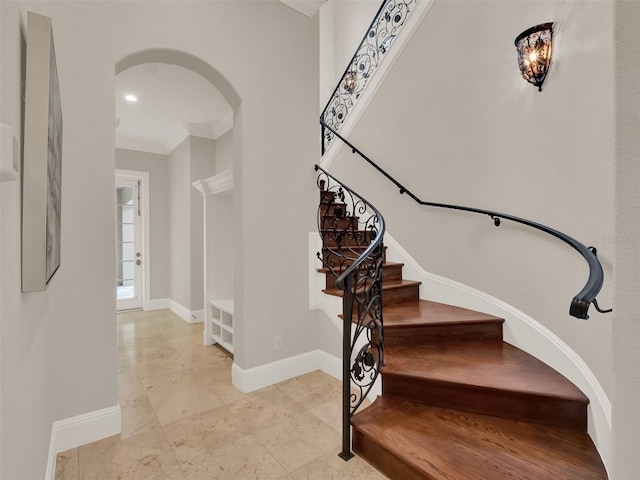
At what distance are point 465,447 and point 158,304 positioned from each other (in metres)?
5.67

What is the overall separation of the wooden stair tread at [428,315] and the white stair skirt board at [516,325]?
9cm

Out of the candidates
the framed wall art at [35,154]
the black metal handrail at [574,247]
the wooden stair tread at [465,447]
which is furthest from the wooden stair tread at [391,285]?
the framed wall art at [35,154]

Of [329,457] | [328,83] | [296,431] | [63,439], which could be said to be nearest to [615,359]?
[329,457]

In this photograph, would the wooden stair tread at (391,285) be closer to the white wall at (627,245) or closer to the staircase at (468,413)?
the staircase at (468,413)

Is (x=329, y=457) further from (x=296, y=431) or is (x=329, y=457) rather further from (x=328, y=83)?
(x=328, y=83)

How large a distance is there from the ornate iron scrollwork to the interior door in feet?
12.5

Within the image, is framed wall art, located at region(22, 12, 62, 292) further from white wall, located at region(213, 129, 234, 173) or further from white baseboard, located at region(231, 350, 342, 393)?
white wall, located at region(213, 129, 234, 173)

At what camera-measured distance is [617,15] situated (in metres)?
0.69

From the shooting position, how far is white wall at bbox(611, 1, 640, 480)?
Result: 661 millimetres

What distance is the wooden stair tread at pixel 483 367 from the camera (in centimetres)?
176

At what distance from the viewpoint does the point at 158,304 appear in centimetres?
583

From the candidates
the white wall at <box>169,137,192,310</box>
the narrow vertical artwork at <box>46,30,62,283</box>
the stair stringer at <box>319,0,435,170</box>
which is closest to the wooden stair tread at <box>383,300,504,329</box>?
the narrow vertical artwork at <box>46,30,62,283</box>

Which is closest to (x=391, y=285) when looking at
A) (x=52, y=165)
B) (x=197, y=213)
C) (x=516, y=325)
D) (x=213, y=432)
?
(x=516, y=325)

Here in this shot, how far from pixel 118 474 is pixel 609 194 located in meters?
3.01
